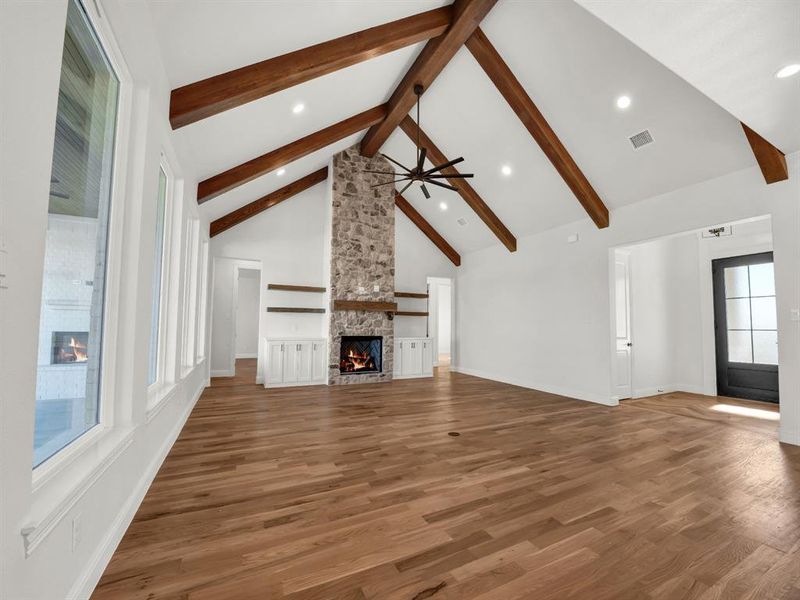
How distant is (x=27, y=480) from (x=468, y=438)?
339cm

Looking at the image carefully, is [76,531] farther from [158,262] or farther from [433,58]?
[433,58]

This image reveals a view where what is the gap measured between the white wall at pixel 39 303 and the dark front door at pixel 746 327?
8.06m

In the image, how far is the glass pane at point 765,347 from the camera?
556 cm

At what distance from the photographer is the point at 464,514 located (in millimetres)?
2250

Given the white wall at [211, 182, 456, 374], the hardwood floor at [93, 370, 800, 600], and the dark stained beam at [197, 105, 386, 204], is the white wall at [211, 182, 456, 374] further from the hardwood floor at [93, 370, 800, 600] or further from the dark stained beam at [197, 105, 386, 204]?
the hardwood floor at [93, 370, 800, 600]

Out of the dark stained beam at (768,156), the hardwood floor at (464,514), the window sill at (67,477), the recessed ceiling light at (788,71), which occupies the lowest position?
the hardwood floor at (464,514)

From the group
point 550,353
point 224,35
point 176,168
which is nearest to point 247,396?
point 176,168

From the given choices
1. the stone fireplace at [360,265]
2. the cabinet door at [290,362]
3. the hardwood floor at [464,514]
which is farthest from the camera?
the stone fireplace at [360,265]

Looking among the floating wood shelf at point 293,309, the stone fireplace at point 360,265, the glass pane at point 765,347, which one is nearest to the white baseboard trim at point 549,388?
the stone fireplace at point 360,265

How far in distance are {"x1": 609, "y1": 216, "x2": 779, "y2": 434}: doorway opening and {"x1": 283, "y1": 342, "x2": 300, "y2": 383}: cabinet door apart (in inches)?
216

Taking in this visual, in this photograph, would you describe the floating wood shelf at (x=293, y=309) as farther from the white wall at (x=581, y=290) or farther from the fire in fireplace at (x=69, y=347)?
the fire in fireplace at (x=69, y=347)

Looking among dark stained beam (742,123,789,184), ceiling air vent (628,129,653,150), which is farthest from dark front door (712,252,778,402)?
ceiling air vent (628,129,653,150)

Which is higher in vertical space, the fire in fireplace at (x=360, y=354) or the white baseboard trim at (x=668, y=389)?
the fire in fireplace at (x=360, y=354)

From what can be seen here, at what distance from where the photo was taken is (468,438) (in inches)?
148
